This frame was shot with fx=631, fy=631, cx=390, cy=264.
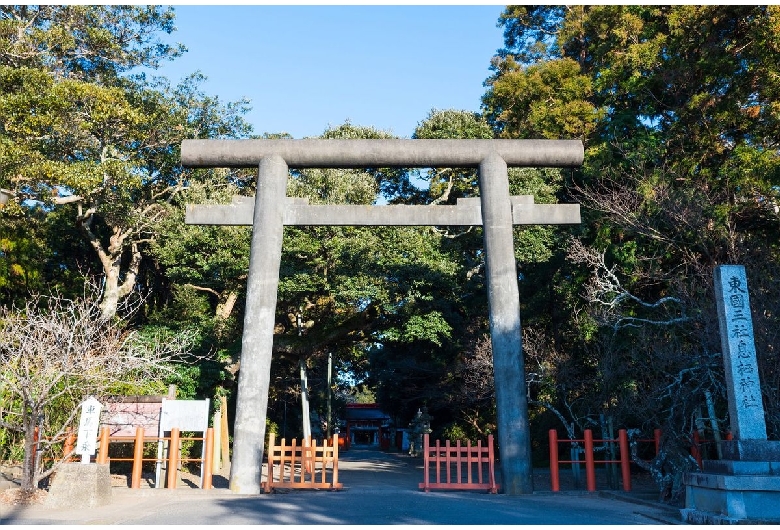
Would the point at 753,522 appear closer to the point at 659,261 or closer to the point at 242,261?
the point at 659,261

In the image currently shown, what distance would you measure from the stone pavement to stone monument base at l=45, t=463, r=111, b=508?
0.15 meters

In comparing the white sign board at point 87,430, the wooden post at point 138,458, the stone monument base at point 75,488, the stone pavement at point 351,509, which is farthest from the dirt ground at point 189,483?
the wooden post at point 138,458

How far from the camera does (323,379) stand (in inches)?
1104

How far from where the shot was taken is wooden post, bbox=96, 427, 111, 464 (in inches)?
394

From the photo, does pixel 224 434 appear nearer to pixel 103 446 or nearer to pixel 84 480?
pixel 103 446

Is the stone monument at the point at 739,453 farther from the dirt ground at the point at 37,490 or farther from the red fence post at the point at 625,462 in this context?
the dirt ground at the point at 37,490

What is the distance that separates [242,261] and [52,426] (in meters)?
6.26

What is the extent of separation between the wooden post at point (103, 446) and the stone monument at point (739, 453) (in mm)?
8390

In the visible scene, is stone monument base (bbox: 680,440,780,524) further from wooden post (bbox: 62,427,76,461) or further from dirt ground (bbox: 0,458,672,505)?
wooden post (bbox: 62,427,76,461)

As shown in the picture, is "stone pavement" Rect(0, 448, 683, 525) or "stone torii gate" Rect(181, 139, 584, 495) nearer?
"stone pavement" Rect(0, 448, 683, 525)

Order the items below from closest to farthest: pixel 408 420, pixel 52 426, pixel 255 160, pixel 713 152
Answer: pixel 255 160 → pixel 52 426 → pixel 713 152 → pixel 408 420

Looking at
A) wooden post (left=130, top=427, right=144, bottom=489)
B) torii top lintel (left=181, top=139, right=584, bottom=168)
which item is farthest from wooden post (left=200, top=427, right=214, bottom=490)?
torii top lintel (left=181, top=139, right=584, bottom=168)

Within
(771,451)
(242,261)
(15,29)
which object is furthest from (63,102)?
(771,451)

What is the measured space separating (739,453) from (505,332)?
3736 mm
